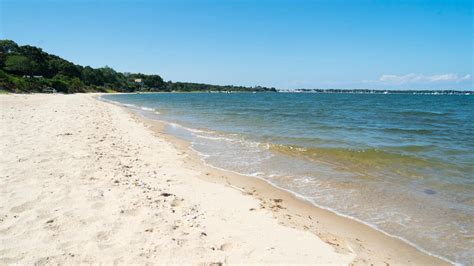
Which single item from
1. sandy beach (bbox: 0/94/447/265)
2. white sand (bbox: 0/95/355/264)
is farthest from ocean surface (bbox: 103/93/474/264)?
white sand (bbox: 0/95/355/264)

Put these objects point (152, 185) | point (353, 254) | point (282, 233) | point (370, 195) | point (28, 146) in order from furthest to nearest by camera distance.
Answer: point (28, 146) < point (370, 195) < point (152, 185) < point (282, 233) < point (353, 254)

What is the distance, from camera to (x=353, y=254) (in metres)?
4.69

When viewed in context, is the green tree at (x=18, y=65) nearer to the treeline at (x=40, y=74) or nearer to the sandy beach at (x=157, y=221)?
the treeline at (x=40, y=74)

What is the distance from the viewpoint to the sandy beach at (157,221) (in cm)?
404

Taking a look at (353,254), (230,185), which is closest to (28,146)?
(230,185)

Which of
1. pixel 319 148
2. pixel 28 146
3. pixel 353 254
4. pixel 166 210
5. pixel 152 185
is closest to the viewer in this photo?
pixel 353 254

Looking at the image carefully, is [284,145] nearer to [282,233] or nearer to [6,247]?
[282,233]

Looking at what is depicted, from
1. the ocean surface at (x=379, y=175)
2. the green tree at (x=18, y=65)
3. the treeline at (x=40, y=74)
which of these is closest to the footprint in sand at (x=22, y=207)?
the ocean surface at (x=379, y=175)

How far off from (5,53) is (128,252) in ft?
383

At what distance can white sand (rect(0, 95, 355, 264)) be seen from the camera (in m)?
3.99

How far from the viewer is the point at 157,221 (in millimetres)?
4906

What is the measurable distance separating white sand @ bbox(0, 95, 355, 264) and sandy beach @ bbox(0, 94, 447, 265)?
2 cm

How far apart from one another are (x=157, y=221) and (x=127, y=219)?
1.57 ft

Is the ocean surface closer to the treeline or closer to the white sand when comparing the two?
the white sand
